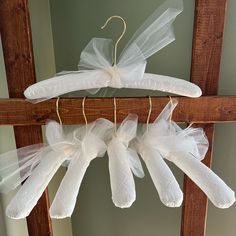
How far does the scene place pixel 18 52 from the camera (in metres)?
0.58

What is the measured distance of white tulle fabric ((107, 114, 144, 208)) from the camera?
0.45 meters

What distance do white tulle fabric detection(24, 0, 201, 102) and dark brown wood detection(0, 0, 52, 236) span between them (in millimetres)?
75

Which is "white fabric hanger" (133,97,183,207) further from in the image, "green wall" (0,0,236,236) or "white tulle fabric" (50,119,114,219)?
"green wall" (0,0,236,236)

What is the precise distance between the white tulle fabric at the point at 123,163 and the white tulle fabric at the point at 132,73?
8cm

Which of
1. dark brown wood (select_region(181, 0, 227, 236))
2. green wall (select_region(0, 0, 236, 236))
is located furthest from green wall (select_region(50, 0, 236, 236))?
dark brown wood (select_region(181, 0, 227, 236))

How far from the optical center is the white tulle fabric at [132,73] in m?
0.52

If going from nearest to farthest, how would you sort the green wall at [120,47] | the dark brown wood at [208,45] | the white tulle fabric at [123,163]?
the white tulle fabric at [123,163]
the dark brown wood at [208,45]
the green wall at [120,47]

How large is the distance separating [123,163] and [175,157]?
0.10m

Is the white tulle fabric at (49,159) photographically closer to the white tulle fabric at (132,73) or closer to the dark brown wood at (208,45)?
the white tulle fabric at (132,73)

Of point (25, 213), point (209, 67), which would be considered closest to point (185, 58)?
point (209, 67)

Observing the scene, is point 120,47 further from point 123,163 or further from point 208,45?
point 123,163

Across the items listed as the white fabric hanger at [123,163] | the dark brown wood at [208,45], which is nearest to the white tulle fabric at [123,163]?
the white fabric hanger at [123,163]

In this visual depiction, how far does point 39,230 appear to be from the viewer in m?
0.72

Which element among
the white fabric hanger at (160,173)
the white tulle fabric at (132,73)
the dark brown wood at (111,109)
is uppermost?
the white tulle fabric at (132,73)
